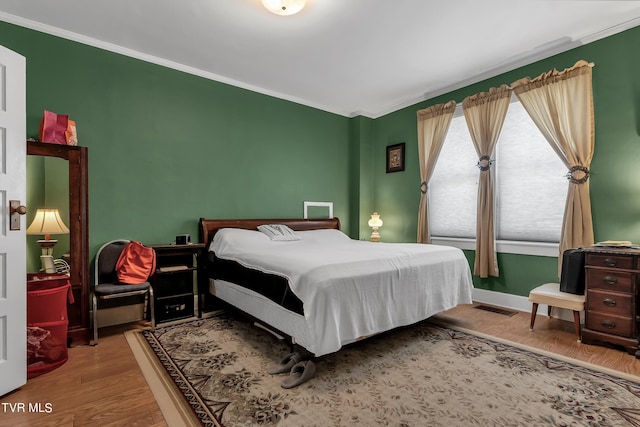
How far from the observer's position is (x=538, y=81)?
3.42 m

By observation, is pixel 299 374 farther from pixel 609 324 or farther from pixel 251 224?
pixel 609 324

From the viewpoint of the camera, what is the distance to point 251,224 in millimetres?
4078

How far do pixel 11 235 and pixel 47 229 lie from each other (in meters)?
0.83

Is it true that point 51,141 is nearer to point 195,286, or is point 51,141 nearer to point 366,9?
point 195,286

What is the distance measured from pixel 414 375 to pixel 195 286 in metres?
2.72

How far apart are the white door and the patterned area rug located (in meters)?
0.86

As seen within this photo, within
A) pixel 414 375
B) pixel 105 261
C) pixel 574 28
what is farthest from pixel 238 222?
pixel 574 28

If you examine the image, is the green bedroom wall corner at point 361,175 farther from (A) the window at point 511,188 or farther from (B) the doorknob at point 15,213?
(B) the doorknob at point 15,213

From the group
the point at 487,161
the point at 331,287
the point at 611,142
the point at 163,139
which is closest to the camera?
the point at 331,287

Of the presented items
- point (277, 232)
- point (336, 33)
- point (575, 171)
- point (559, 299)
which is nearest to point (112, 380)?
point (277, 232)

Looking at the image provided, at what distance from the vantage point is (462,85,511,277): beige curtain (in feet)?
12.4

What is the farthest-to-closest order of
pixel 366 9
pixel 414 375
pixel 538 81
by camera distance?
pixel 538 81 → pixel 366 9 → pixel 414 375

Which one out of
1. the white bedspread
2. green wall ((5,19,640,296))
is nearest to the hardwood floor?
the white bedspread

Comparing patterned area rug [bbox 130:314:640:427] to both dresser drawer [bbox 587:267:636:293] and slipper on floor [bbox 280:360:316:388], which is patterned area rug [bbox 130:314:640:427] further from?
dresser drawer [bbox 587:267:636:293]
